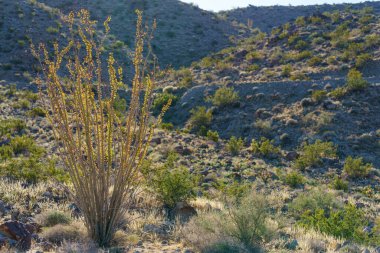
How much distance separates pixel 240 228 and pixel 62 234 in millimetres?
2580

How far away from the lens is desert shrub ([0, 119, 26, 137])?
62.8 ft

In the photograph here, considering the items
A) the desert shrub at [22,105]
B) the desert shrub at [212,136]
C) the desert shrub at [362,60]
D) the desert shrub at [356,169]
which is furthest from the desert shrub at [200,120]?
the desert shrub at [362,60]

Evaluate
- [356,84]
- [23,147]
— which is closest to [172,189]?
[23,147]

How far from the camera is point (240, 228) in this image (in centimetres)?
711

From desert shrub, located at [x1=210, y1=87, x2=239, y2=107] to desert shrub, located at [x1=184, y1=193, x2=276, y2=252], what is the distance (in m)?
17.0

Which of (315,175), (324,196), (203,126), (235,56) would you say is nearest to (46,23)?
(235,56)

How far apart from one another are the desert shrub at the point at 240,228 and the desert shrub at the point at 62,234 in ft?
5.09

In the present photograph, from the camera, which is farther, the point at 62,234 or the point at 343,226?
the point at 343,226

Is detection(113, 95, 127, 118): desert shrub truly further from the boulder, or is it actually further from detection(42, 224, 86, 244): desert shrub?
the boulder

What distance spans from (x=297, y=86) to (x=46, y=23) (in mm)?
25527

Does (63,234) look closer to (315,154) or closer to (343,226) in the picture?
(343,226)

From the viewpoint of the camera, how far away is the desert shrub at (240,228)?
6773mm

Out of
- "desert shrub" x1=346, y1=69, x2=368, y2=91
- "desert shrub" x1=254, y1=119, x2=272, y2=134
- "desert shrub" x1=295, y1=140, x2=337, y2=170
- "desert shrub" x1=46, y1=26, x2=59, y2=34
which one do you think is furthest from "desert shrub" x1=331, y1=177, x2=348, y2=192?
"desert shrub" x1=46, y1=26, x2=59, y2=34

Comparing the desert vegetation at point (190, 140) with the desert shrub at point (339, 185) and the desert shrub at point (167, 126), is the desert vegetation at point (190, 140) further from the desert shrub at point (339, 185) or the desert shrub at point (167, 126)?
the desert shrub at point (339, 185)
